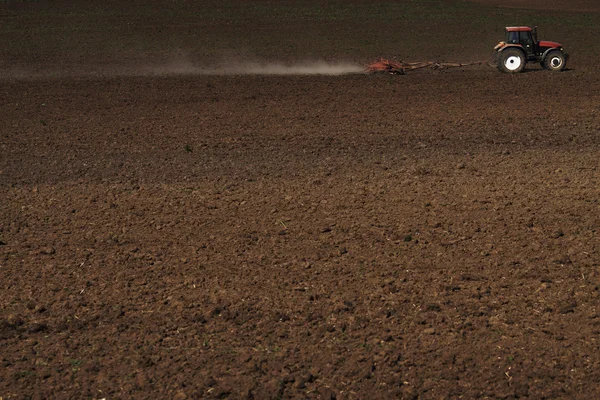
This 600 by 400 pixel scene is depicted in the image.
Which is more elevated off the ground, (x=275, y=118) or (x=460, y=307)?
(x=275, y=118)

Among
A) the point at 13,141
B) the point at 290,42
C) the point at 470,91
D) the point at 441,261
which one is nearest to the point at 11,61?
the point at 290,42

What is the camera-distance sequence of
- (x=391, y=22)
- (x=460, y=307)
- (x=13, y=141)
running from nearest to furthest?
(x=460, y=307) → (x=13, y=141) → (x=391, y=22)

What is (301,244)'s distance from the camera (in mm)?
7473

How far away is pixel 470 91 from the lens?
669 inches

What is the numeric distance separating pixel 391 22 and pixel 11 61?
1852 cm

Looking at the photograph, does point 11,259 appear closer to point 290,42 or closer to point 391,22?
point 290,42

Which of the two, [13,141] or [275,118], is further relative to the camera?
[275,118]

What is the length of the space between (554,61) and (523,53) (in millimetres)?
1029

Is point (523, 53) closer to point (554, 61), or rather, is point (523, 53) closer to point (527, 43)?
point (527, 43)

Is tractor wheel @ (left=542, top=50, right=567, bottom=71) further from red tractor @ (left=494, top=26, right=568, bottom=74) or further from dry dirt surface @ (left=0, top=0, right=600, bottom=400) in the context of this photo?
dry dirt surface @ (left=0, top=0, right=600, bottom=400)

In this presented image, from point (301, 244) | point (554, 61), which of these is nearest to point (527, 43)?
point (554, 61)

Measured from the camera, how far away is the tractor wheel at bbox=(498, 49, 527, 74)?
66.9 ft

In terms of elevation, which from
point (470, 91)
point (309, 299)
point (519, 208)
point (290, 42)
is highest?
point (290, 42)

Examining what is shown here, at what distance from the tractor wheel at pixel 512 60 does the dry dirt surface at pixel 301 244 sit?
3.36 metres
